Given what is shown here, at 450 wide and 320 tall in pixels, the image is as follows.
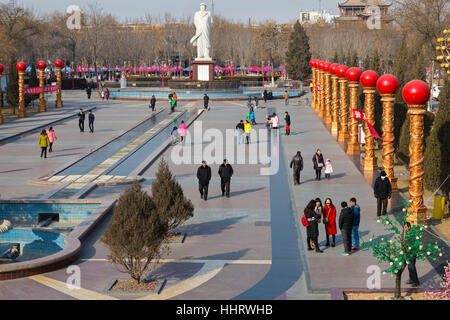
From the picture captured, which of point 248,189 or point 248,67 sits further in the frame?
point 248,67

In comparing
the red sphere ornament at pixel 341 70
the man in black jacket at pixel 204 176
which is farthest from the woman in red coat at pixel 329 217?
the red sphere ornament at pixel 341 70

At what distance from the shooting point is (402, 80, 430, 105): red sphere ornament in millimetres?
17422

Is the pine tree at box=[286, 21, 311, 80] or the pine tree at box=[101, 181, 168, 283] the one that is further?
the pine tree at box=[286, 21, 311, 80]

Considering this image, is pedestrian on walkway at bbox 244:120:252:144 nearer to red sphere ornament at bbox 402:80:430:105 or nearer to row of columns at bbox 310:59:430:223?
row of columns at bbox 310:59:430:223

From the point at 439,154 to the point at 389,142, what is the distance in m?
2.18

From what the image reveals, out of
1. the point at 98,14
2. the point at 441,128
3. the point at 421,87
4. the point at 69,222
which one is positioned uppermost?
the point at 98,14

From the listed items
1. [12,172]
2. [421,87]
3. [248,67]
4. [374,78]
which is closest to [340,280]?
[421,87]

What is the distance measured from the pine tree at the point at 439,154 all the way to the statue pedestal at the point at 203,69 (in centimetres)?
4657

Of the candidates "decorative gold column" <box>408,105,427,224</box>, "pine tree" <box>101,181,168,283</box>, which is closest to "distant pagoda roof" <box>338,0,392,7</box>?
"decorative gold column" <box>408,105,427,224</box>

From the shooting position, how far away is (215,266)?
14312 mm

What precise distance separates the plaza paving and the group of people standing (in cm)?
29

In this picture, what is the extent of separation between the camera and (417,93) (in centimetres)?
1744
